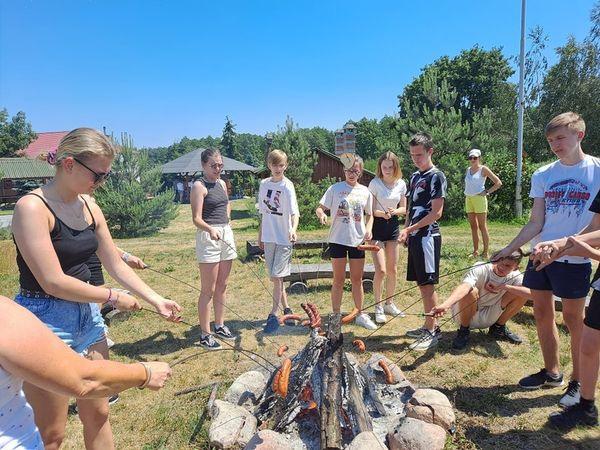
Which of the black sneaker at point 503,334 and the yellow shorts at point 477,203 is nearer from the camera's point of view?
the black sneaker at point 503,334

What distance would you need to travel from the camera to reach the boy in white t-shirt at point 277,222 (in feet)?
14.5

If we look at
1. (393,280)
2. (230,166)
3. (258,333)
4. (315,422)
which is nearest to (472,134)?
(393,280)

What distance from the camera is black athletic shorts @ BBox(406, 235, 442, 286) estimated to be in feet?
12.3

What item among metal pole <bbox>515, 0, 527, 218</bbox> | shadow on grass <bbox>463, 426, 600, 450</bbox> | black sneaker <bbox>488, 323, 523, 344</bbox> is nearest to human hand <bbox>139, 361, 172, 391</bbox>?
shadow on grass <bbox>463, 426, 600, 450</bbox>

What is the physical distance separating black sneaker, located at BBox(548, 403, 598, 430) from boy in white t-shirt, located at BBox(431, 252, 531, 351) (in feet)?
3.57

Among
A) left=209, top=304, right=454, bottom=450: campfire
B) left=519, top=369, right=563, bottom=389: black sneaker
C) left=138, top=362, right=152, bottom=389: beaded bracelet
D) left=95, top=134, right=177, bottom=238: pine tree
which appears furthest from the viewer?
left=95, top=134, right=177, bottom=238: pine tree

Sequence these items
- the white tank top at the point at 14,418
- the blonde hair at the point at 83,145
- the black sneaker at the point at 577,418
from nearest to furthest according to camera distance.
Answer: the white tank top at the point at 14,418, the blonde hair at the point at 83,145, the black sneaker at the point at 577,418

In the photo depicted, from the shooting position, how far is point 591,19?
1997 cm

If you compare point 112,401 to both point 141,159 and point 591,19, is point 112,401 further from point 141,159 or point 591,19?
point 591,19

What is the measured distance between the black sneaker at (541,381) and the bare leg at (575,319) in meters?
0.28

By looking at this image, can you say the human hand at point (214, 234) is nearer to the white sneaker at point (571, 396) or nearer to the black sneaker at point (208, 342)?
the black sneaker at point (208, 342)

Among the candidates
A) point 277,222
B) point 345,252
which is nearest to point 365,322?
point 345,252

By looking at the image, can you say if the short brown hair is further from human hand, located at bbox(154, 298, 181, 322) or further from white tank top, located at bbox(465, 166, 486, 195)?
white tank top, located at bbox(465, 166, 486, 195)

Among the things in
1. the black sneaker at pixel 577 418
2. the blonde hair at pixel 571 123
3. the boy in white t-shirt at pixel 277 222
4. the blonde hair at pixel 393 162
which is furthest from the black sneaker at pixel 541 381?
the boy in white t-shirt at pixel 277 222
